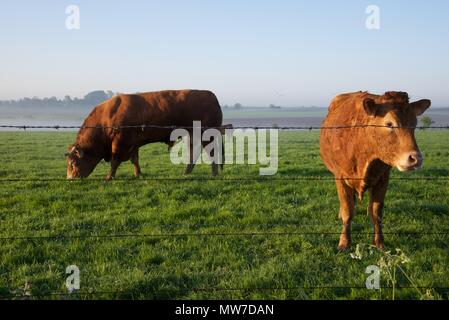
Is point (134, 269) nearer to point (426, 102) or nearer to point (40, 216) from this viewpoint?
point (40, 216)

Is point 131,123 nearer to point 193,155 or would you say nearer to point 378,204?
point 193,155

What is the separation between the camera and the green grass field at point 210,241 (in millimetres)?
4023

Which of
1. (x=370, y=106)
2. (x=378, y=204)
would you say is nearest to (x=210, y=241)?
(x=378, y=204)

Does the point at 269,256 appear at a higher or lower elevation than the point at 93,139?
lower

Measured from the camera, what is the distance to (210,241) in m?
5.34

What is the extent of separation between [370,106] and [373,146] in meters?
0.47

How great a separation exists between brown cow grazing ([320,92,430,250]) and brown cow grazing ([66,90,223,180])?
19.9 feet

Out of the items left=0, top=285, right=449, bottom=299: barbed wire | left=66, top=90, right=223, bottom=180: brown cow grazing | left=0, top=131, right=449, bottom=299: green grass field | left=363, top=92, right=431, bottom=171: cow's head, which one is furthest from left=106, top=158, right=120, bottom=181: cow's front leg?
left=363, top=92, right=431, bottom=171: cow's head

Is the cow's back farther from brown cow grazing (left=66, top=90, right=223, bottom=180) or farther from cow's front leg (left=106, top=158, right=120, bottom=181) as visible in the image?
cow's front leg (left=106, top=158, right=120, bottom=181)

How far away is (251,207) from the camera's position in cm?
703

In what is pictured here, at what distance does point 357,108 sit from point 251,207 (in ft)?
8.74

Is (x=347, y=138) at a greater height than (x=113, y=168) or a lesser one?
greater
